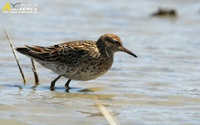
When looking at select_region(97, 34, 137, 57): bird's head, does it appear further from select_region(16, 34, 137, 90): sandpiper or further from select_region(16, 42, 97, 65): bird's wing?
select_region(16, 42, 97, 65): bird's wing

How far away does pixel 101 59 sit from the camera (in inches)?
404

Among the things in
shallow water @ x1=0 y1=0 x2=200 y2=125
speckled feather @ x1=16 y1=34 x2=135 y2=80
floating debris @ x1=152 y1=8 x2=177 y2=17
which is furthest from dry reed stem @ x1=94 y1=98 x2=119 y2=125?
floating debris @ x1=152 y1=8 x2=177 y2=17

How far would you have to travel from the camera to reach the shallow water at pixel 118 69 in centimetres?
834

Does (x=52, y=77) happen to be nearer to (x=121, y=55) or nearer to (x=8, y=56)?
(x=8, y=56)

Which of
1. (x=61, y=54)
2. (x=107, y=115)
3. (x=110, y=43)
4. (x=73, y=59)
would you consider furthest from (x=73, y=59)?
(x=107, y=115)

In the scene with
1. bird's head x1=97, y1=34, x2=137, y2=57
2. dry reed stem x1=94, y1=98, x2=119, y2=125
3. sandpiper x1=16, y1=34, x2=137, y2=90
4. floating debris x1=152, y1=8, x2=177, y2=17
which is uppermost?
floating debris x1=152, y1=8, x2=177, y2=17

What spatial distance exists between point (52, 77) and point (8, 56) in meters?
1.59

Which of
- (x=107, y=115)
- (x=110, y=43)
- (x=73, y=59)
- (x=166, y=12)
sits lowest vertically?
(x=107, y=115)

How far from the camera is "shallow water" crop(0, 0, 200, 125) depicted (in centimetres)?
834

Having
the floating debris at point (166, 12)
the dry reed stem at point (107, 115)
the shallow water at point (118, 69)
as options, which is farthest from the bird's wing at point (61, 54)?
the floating debris at point (166, 12)

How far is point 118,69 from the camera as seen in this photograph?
11703 millimetres

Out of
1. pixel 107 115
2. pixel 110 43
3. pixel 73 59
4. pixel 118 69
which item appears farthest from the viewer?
pixel 118 69

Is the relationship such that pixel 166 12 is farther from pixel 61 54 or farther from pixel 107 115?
pixel 107 115

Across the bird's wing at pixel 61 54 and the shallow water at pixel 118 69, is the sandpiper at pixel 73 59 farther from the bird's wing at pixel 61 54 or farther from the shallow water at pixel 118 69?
the shallow water at pixel 118 69
